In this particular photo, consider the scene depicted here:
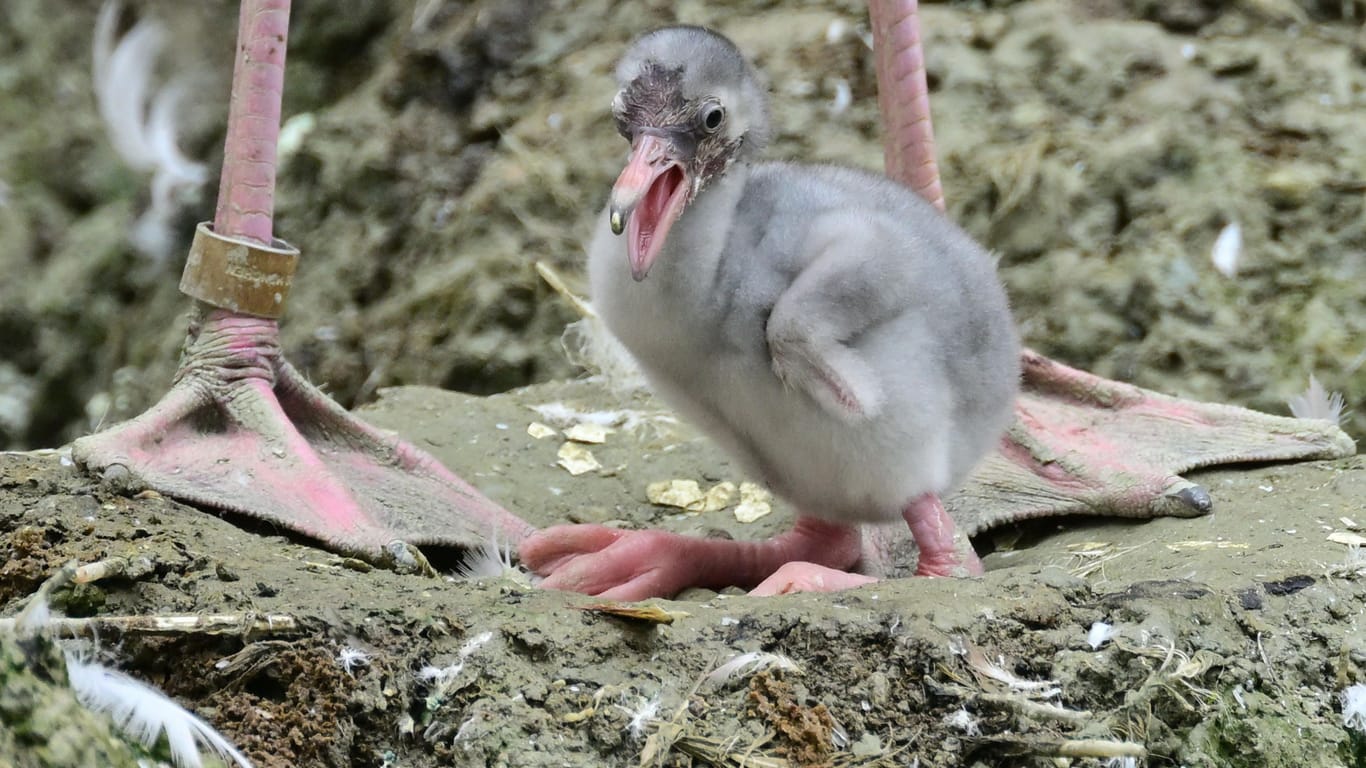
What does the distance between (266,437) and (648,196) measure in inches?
31.7

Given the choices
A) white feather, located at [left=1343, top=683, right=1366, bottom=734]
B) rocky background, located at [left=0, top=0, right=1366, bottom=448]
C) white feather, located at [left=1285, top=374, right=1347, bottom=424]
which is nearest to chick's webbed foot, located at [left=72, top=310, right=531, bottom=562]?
rocky background, located at [left=0, top=0, right=1366, bottom=448]

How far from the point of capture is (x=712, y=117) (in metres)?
2.00

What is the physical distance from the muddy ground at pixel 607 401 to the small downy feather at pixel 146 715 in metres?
0.06

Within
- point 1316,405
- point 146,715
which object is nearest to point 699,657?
point 146,715

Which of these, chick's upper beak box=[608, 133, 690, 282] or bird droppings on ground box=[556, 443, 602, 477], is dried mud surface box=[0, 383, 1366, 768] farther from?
bird droppings on ground box=[556, 443, 602, 477]

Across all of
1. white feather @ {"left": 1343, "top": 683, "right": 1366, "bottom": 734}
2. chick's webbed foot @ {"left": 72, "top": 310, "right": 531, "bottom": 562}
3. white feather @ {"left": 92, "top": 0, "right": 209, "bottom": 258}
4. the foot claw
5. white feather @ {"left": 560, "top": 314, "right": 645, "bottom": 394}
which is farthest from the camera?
white feather @ {"left": 92, "top": 0, "right": 209, "bottom": 258}

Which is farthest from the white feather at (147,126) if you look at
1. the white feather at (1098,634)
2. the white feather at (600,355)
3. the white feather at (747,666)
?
the white feather at (1098,634)

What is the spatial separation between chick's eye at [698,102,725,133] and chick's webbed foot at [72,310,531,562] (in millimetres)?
772

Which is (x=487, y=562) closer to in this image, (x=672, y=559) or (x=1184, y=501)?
(x=672, y=559)

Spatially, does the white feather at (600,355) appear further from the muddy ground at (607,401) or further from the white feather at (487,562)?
the white feather at (487,562)

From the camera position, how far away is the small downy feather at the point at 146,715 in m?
1.47

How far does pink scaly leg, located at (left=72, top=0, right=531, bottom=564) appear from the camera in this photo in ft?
7.18

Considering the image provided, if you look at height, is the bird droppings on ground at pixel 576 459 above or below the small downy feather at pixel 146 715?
below

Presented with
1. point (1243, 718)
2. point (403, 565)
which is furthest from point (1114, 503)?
point (403, 565)
